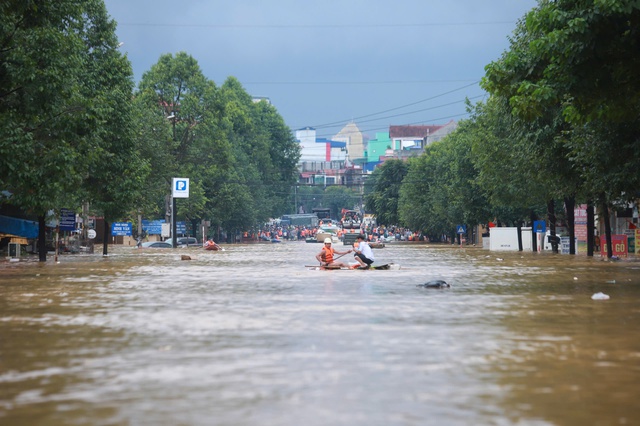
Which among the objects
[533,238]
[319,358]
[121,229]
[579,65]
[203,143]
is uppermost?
[203,143]

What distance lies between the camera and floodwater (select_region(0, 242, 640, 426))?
8891mm

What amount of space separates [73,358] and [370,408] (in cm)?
465

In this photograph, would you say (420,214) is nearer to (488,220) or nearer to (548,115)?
(488,220)

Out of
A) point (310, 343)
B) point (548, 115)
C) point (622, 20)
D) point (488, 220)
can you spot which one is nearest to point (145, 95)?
point (488, 220)

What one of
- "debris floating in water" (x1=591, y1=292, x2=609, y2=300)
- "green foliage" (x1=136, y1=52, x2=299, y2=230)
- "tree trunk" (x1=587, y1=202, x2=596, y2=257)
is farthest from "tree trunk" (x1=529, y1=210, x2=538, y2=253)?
"debris floating in water" (x1=591, y1=292, x2=609, y2=300)

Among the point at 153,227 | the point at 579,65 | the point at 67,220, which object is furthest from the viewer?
the point at 153,227

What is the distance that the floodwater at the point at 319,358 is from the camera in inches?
350

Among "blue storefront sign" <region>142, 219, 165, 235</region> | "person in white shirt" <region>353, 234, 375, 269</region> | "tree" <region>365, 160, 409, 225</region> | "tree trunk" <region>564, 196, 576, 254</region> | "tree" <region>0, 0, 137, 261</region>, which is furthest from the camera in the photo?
"tree" <region>365, 160, 409, 225</region>

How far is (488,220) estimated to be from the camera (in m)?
89.7

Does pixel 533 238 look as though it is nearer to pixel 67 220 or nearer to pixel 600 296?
pixel 67 220

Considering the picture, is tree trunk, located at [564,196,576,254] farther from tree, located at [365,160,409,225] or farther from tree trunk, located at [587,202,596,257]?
tree, located at [365,160,409,225]

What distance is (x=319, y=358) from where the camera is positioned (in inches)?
478

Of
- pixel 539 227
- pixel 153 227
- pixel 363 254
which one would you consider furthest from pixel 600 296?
pixel 153 227

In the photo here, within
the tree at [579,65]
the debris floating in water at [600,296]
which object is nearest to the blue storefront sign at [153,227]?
the tree at [579,65]
